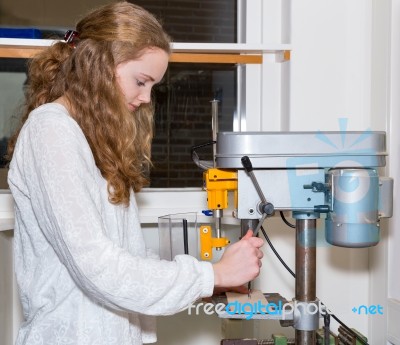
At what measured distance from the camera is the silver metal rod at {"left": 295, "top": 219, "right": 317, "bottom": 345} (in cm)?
130

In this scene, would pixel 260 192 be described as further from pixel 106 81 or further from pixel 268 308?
pixel 106 81

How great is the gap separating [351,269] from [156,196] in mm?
680

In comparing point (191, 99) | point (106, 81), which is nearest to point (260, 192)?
point (106, 81)

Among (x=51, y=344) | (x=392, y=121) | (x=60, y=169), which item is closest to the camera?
(x=60, y=169)

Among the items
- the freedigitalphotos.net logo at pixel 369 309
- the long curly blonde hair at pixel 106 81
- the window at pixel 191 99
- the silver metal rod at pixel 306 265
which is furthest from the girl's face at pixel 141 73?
the freedigitalphotos.net logo at pixel 369 309

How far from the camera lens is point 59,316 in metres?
1.19

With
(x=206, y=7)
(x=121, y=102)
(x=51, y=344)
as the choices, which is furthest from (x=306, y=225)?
(x=206, y=7)

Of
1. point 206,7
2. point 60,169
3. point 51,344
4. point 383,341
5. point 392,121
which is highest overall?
point 206,7

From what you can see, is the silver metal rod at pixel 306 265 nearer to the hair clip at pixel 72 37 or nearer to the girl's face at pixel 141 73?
the girl's face at pixel 141 73

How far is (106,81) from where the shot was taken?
1.23m

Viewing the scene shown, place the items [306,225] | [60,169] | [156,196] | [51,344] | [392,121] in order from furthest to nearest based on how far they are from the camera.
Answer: [156,196] → [392,121] → [306,225] → [51,344] → [60,169]

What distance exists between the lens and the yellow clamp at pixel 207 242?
132 cm

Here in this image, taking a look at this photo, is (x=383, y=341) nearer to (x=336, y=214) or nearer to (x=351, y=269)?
(x=351, y=269)

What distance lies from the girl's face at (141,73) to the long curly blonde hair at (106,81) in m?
0.01
